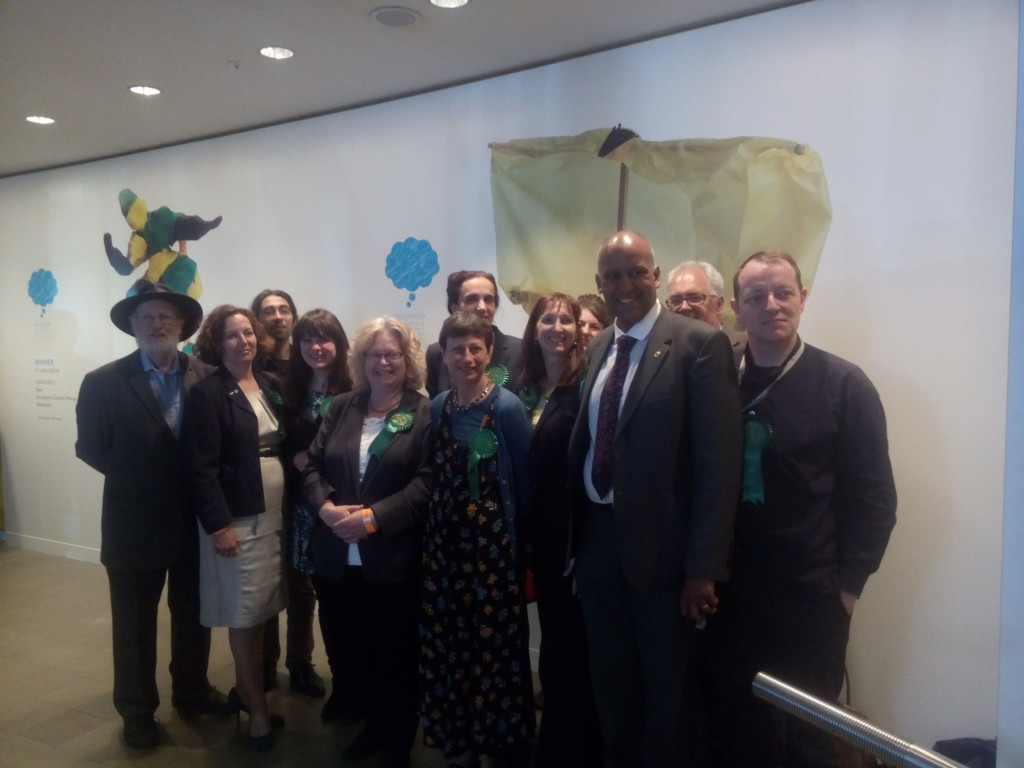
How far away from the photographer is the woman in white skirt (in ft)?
7.91

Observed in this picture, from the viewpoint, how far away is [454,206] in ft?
11.4

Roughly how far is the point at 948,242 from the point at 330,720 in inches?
112

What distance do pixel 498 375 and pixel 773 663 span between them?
49.6 inches

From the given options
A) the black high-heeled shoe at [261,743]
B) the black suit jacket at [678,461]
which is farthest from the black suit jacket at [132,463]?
the black suit jacket at [678,461]

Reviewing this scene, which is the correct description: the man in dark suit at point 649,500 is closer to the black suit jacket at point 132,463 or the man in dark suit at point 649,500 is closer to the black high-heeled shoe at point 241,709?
the black high-heeled shoe at point 241,709

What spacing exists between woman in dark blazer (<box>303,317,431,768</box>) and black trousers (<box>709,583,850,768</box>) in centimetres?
100

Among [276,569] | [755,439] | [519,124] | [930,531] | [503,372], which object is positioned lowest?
[276,569]

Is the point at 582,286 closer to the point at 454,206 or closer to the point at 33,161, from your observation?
the point at 454,206

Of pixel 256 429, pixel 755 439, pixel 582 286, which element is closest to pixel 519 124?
pixel 582 286

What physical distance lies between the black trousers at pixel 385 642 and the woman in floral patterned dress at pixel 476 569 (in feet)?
0.27

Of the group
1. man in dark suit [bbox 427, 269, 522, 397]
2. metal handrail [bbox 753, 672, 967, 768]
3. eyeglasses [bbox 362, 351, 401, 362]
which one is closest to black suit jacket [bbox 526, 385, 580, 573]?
man in dark suit [bbox 427, 269, 522, 397]

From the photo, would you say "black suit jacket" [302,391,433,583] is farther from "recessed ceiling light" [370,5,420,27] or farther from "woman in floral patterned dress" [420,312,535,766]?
"recessed ceiling light" [370,5,420,27]

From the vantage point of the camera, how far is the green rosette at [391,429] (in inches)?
90.0

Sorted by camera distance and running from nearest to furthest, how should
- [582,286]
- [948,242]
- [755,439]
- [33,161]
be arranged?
1. [755,439]
2. [948,242]
3. [582,286]
4. [33,161]
